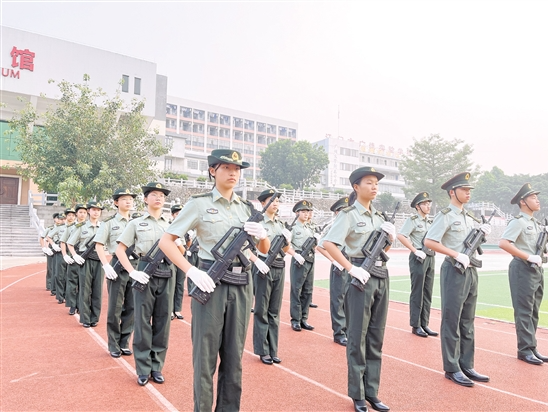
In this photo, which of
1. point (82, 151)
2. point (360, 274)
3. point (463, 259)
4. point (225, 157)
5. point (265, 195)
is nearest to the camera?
point (225, 157)

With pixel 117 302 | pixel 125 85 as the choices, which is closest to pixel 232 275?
pixel 117 302

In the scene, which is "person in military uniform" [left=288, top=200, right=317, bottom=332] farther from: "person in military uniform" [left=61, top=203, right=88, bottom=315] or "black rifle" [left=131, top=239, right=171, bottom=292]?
"person in military uniform" [left=61, top=203, right=88, bottom=315]

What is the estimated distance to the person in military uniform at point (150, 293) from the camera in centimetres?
451

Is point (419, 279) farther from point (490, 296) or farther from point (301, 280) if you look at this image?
point (490, 296)

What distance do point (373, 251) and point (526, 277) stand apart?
9.06ft

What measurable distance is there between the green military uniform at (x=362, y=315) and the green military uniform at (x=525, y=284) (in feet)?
8.25

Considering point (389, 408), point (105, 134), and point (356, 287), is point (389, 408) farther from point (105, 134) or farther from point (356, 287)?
point (105, 134)

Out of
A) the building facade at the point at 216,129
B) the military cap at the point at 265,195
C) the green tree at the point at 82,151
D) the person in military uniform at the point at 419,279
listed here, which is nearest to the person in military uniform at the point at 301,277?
the military cap at the point at 265,195

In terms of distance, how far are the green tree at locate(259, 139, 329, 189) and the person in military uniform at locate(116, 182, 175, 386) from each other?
52.7 m

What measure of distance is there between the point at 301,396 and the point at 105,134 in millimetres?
15196

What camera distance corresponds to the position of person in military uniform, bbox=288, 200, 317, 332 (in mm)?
7047

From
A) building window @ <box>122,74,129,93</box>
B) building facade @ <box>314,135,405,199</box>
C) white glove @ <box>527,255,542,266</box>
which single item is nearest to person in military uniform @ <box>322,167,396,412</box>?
white glove @ <box>527,255,542,266</box>

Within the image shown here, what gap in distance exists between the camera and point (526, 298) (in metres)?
5.38

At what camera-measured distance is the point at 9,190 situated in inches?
1188
